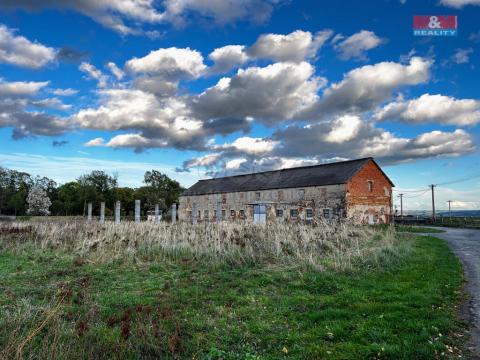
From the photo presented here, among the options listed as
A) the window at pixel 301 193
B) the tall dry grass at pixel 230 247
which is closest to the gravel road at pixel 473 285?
the tall dry grass at pixel 230 247

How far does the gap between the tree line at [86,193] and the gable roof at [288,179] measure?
17062 millimetres

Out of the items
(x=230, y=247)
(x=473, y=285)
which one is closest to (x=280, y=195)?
(x=230, y=247)

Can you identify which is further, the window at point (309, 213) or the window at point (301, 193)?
the window at point (301, 193)

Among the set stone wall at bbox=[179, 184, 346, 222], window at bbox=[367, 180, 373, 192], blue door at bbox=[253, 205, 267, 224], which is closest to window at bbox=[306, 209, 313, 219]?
stone wall at bbox=[179, 184, 346, 222]

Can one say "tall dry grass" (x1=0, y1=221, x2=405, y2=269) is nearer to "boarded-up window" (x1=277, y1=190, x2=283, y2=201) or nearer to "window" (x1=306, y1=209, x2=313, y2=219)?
"window" (x1=306, y1=209, x2=313, y2=219)

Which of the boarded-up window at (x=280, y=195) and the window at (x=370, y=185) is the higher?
the window at (x=370, y=185)

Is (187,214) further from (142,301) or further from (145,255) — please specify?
(142,301)

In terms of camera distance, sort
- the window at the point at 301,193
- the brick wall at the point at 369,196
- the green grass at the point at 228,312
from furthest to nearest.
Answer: the window at the point at 301,193 → the brick wall at the point at 369,196 → the green grass at the point at 228,312

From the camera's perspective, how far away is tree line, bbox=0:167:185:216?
66000 millimetres

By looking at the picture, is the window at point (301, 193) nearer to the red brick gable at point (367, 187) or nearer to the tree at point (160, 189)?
the red brick gable at point (367, 187)

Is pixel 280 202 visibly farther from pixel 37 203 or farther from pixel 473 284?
pixel 37 203

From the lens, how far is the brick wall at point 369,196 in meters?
35.5

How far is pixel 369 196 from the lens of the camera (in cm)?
3716

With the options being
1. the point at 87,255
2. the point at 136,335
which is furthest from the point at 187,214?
the point at 136,335
